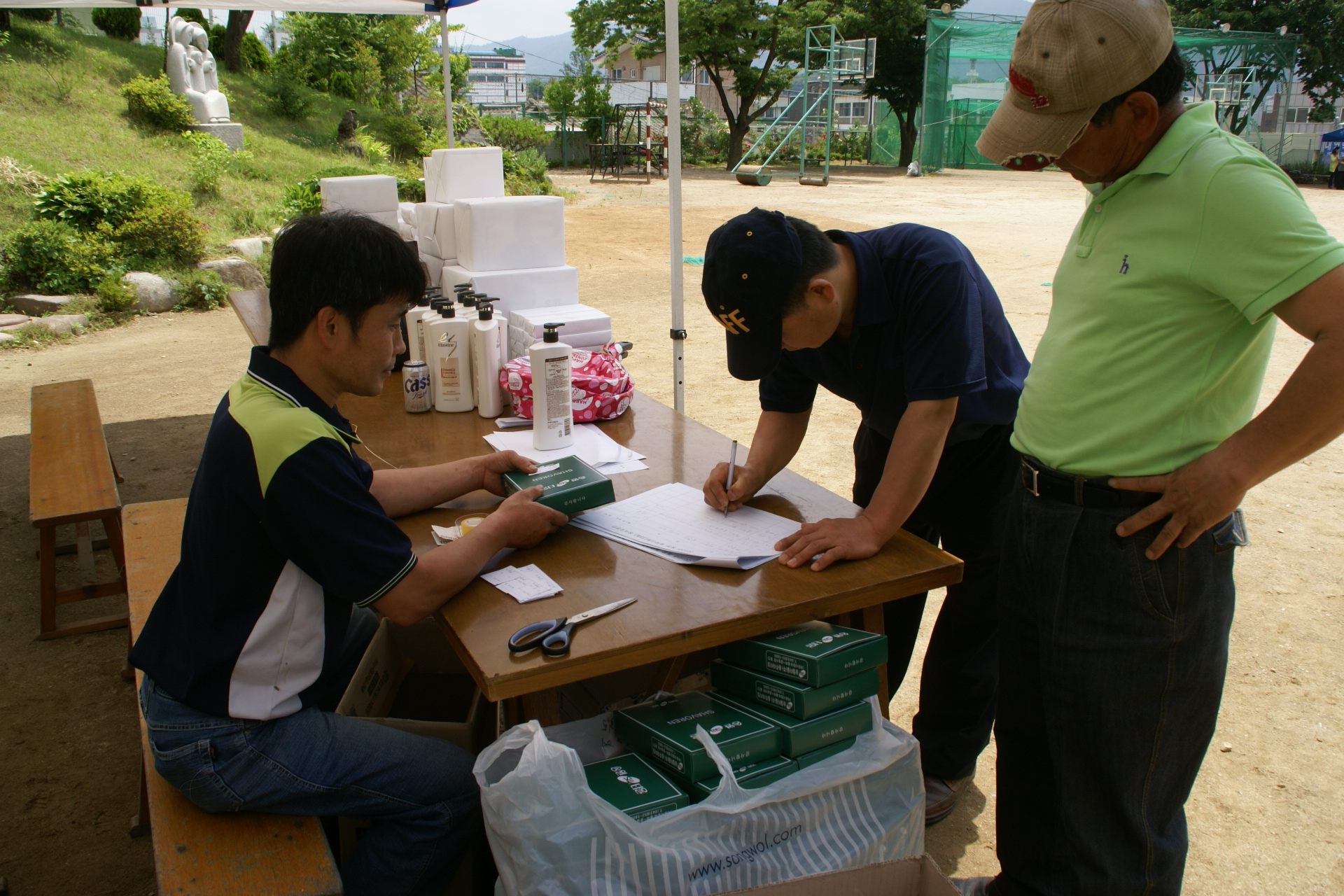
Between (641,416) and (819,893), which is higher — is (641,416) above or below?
above

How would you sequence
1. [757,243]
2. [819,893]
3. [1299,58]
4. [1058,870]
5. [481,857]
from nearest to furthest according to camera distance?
[819,893] → [757,243] → [1058,870] → [481,857] → [1299,58]

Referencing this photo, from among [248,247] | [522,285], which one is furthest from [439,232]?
[248,247]

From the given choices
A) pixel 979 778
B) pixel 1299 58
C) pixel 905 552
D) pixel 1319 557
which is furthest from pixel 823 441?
pixel 1299 58

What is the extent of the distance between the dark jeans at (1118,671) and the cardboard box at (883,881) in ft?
1.21

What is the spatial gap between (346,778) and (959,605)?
57.8 inches

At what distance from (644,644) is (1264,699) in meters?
2.36

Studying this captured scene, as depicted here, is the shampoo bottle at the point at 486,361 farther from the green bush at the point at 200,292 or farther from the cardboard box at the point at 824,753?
the green bush at the point at 200,292

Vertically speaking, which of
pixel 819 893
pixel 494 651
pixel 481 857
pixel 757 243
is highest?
pixel 757 243

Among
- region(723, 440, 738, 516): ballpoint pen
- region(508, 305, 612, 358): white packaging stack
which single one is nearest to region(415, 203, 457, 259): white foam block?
region(508, 305, 612, 358): white packaging stack

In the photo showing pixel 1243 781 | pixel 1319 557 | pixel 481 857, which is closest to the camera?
pixel 481 857

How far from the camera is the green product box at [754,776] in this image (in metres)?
1.52

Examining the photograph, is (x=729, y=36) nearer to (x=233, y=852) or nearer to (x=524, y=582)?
(x=524, y=582)

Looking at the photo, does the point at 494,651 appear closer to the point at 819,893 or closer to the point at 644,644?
the point at 644,644

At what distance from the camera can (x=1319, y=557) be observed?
3688 mm
